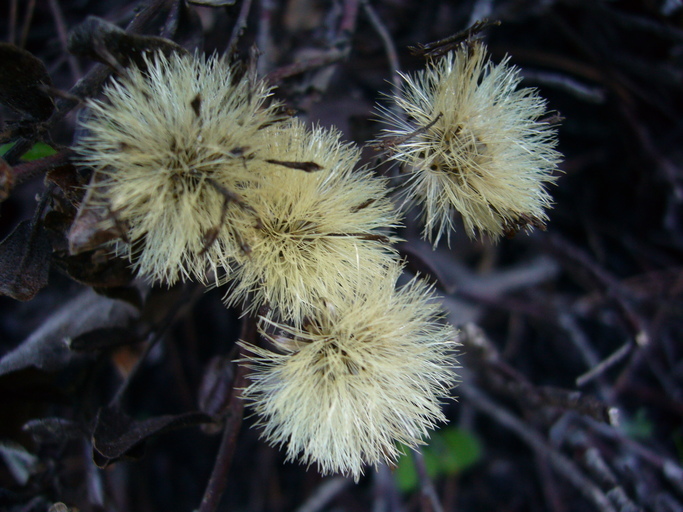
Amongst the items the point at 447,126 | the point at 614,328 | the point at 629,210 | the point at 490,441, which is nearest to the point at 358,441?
the point at 447,126

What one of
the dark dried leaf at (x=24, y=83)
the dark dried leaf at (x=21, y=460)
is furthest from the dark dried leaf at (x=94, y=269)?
the dark dried leaf at (x=21, y=460)

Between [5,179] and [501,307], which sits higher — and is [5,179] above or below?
above

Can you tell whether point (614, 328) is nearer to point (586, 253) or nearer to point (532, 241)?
point (586, 253)

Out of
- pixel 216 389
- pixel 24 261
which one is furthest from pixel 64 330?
pixel 216 389

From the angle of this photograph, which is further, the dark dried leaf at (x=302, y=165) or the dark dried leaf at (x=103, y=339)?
the dark dried leaf at (x=103, y=339)

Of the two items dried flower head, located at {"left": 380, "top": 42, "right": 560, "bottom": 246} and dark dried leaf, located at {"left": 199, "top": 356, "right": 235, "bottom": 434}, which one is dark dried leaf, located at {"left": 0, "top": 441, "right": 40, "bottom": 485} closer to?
dark dried leaf, located at {"left": 199, "top": 356, "right": 235, "bottom": 434}

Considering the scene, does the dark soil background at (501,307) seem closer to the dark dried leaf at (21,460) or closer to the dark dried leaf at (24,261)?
the dark dried leaf at (21,460)

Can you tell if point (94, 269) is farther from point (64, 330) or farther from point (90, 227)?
point (64, 330)
